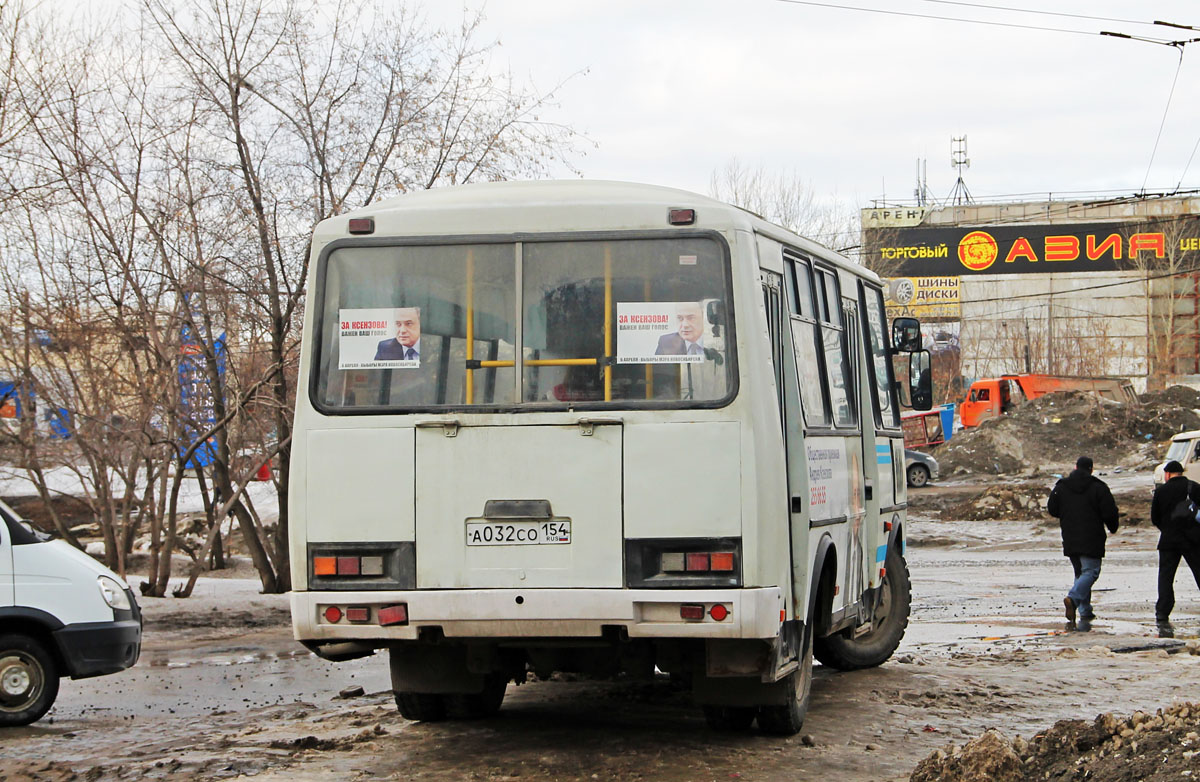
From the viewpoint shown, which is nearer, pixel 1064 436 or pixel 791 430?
pixel 791 430

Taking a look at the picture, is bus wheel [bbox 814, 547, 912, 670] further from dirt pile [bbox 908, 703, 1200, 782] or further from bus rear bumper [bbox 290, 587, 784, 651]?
dirt pile [bbox 908, 703, 1200, 782]

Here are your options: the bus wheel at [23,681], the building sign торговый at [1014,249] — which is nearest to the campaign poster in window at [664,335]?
the bus wheel at [23,681]

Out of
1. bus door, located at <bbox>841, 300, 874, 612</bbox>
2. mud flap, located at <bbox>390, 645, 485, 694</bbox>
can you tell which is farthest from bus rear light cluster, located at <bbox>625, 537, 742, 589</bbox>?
bus door, located at <bbox>841, 300, 874, 612</bbox>

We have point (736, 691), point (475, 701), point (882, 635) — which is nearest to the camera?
point (736, 691)

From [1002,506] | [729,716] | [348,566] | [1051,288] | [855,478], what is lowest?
[729,716]

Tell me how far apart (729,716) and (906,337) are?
444cm

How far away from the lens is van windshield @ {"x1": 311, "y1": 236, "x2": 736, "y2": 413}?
7293 millimetres

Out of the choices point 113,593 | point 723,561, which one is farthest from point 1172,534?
point 113,593

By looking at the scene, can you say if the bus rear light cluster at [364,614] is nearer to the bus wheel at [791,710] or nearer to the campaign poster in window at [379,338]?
the campaign poster in window at [379,338]

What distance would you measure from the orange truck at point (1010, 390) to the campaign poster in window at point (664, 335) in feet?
178

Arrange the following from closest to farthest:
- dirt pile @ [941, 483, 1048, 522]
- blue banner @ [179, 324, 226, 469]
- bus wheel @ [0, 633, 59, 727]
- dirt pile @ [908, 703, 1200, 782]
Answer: dirt pile @ [908, 703, 1200, 782] → bus wheel @ [0, 633, 59, 727] → blue banner @ [179, 324, 226, 469] → dirt pile @ [941, 483, 1048, 522]

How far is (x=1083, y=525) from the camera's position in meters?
15.3

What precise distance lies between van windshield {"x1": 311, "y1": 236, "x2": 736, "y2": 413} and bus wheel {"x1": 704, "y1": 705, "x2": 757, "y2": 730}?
2.18 m

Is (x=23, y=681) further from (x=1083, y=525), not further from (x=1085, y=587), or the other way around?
(x=1083, y=525)
